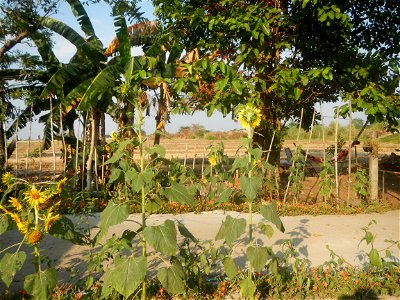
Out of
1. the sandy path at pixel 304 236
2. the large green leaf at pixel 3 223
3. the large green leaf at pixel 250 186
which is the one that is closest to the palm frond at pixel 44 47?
the sandy path at pixel 304 236

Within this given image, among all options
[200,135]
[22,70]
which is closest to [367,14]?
[22,70]

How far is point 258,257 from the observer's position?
8.22ft

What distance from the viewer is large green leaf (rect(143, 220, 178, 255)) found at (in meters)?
2.21

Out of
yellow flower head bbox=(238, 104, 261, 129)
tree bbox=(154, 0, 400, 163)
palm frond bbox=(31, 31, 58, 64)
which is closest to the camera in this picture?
yellow flower head bbox=(238, 104, 261, 129)

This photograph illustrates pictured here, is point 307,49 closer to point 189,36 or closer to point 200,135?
point 189,36

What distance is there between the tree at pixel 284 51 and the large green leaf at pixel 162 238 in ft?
10.1

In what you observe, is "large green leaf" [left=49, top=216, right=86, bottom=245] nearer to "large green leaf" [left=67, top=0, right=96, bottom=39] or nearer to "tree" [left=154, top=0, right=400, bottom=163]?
"tree" [left=154, top=0, right=400, bottom=163]

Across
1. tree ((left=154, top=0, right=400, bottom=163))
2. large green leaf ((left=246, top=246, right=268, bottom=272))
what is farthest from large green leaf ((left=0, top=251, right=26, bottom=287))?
tree ((left=154, top=0, right=400, bottom=163))

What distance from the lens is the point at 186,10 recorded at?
6.87m

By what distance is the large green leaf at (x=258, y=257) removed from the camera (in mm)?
2482

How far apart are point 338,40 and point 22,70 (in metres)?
7.08

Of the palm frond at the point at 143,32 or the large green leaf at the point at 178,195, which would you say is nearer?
the large green leaf at the point at 178,195

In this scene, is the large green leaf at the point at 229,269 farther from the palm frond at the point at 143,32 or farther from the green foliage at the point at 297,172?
the palm frond at the point at 143,32

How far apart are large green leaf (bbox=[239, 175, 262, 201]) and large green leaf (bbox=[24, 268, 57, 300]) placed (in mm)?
1301
